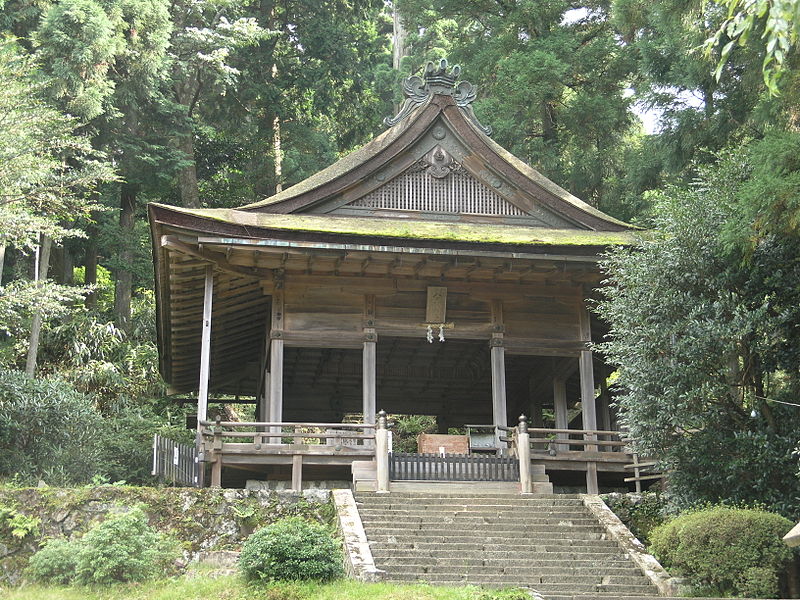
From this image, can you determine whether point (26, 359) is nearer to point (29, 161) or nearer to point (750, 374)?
point (29, 161)

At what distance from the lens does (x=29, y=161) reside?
65.3 feet

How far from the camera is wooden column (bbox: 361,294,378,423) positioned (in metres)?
18.6

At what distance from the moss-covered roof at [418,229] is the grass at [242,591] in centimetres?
702

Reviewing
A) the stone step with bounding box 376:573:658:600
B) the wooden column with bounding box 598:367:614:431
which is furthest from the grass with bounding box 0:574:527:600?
the wooden column with bounding box 598:367:614:431

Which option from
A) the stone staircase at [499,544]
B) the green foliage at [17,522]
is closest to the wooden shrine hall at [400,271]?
the stone staircase at [499,544]

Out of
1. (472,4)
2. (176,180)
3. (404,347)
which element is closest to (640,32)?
(472,4)

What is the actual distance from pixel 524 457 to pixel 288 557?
6187 mm

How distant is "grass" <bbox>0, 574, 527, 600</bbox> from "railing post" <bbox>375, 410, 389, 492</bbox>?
3875 mm

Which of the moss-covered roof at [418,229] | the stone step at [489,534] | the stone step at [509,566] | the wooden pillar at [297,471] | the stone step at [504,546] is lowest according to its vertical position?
the stone step at [509,566]

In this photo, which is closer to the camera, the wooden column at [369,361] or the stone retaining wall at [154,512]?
the stone retaining wall at [154,512]

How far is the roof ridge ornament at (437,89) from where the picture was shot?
21253 millimetres

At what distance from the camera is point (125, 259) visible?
31.3m

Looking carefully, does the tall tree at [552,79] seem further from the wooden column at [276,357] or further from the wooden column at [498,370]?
the wooden column at [276,357]

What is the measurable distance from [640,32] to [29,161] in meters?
18.8
